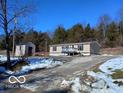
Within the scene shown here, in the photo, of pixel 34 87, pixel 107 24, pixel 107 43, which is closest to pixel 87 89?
pixel 34 87

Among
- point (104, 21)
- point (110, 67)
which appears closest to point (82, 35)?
point (104, 21)

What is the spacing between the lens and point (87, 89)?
13055 millimetres

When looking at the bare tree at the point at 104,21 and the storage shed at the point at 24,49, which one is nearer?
the storage shed at the point at 24,49

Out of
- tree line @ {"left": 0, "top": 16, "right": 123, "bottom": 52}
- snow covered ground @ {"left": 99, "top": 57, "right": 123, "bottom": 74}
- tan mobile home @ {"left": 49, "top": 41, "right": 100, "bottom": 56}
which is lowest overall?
snow covered ground @ {"left": 99, "top": 57, "right": 123, "bottom": 74}

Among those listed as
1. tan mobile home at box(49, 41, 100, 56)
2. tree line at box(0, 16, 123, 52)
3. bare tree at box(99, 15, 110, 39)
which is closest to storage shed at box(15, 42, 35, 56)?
tan mobile home at box(49, 41, 100, 56)

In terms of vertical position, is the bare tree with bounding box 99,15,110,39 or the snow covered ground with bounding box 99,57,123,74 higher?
the bare tree with bounding box 99,15,110,39

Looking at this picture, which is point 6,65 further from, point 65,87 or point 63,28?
point 63,28

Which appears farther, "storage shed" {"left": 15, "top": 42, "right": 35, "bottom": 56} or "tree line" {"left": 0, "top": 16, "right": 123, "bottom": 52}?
"tree line" {"left": 0, "top": 16, "right": 123, "bottom": 52}

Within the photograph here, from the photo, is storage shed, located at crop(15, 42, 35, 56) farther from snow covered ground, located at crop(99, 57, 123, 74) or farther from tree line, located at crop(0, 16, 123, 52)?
snow covered ground, located at crop(99, 57, 123, 74)

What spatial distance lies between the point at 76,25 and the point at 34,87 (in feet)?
223

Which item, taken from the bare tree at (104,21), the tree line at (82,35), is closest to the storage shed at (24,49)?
the tree line at (82,35)

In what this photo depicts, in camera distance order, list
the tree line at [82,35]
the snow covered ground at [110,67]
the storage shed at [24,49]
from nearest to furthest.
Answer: the snow covered ground at [110,67] → the storage shed at [24,49] → the tree line at [82,35]

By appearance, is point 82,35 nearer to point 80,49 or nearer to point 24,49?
point 24,49

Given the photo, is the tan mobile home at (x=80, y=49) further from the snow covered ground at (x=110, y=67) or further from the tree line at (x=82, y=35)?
the snow covered ground at (x=110, y=67)
